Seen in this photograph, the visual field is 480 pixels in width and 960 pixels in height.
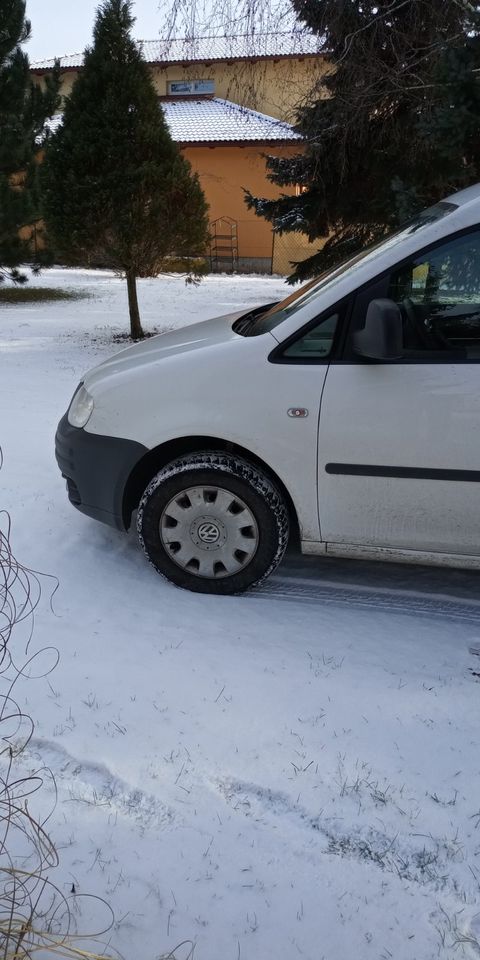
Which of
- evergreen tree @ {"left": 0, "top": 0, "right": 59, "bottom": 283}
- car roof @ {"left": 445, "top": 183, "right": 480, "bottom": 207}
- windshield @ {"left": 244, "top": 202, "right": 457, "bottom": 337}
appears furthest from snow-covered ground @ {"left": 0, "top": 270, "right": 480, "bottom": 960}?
evergreen tree @ {"left": 0, "top": 0, "right": 59, "bottom": 283}

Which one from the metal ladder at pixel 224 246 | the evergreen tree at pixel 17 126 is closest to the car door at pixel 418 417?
the evergreen tree at pixel 17 126

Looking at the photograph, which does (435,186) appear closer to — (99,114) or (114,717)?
(99,114)

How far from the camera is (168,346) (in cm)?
398

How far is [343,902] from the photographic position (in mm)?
2160

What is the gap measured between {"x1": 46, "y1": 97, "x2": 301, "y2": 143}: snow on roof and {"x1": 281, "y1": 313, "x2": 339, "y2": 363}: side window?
19922mm

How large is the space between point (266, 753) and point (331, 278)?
2.32 meters

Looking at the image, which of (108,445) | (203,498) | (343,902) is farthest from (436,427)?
→ (343,902)

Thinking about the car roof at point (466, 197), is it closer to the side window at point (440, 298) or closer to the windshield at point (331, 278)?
the windshield at point (331, 278)

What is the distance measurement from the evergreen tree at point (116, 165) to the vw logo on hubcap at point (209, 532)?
25.3 feet

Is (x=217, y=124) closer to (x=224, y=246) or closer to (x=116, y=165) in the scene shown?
(x=224, y=246)

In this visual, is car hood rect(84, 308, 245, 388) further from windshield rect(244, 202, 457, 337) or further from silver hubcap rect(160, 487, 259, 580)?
silver hubcap rect(160, 487, 259, 580)

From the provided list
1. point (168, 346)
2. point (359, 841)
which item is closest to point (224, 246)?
point (168, 346)

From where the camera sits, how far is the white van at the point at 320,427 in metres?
3.29

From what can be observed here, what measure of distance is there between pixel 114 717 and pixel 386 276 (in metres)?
2.17
